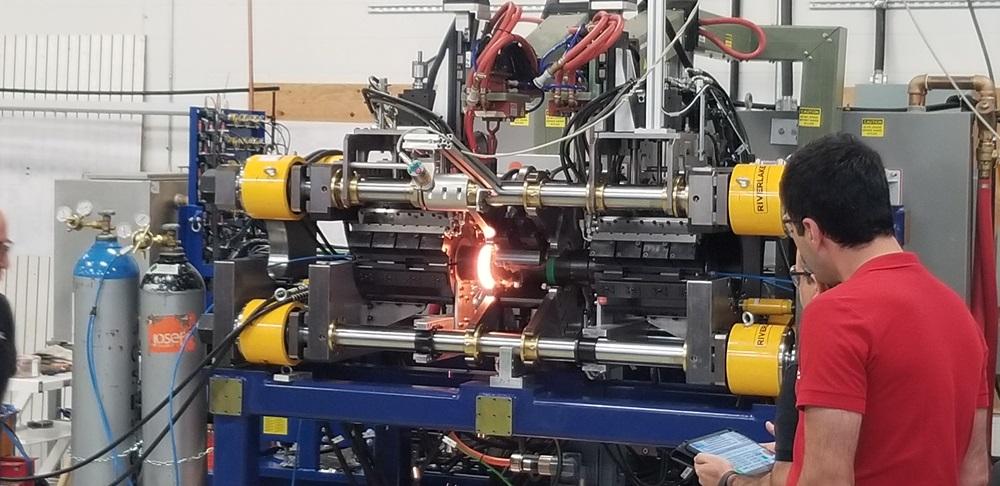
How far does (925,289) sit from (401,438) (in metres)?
2.26

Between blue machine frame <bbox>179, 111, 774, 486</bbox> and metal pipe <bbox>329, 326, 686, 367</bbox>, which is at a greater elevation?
metal pipe <bbox>329, 326, 686, 367</bbox>

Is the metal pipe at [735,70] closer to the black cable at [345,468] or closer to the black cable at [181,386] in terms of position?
the black cable at [345,468]

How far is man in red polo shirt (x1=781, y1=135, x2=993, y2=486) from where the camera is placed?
1901 mm

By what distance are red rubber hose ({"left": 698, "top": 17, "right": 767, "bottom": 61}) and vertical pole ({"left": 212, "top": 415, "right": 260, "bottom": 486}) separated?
1612 mm

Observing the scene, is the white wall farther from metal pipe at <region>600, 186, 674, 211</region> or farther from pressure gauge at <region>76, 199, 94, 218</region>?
metal pipe at <region>600, 186, 674, 211</region>

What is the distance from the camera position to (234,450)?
135 inches

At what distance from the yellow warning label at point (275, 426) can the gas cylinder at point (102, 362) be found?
1.72ft

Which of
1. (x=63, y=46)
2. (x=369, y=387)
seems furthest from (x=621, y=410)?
(x=63, y=46)

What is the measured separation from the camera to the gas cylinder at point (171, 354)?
11.3ft

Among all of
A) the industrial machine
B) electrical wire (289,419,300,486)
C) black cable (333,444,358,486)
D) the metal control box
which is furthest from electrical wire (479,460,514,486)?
the metal control box

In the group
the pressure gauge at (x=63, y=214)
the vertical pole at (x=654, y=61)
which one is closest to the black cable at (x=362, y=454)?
the pressure gauge at (x=63, y=214)

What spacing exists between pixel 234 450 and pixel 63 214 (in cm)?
106

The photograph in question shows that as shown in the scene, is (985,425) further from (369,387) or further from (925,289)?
(369,387)

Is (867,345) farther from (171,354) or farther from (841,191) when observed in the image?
(171,354)
